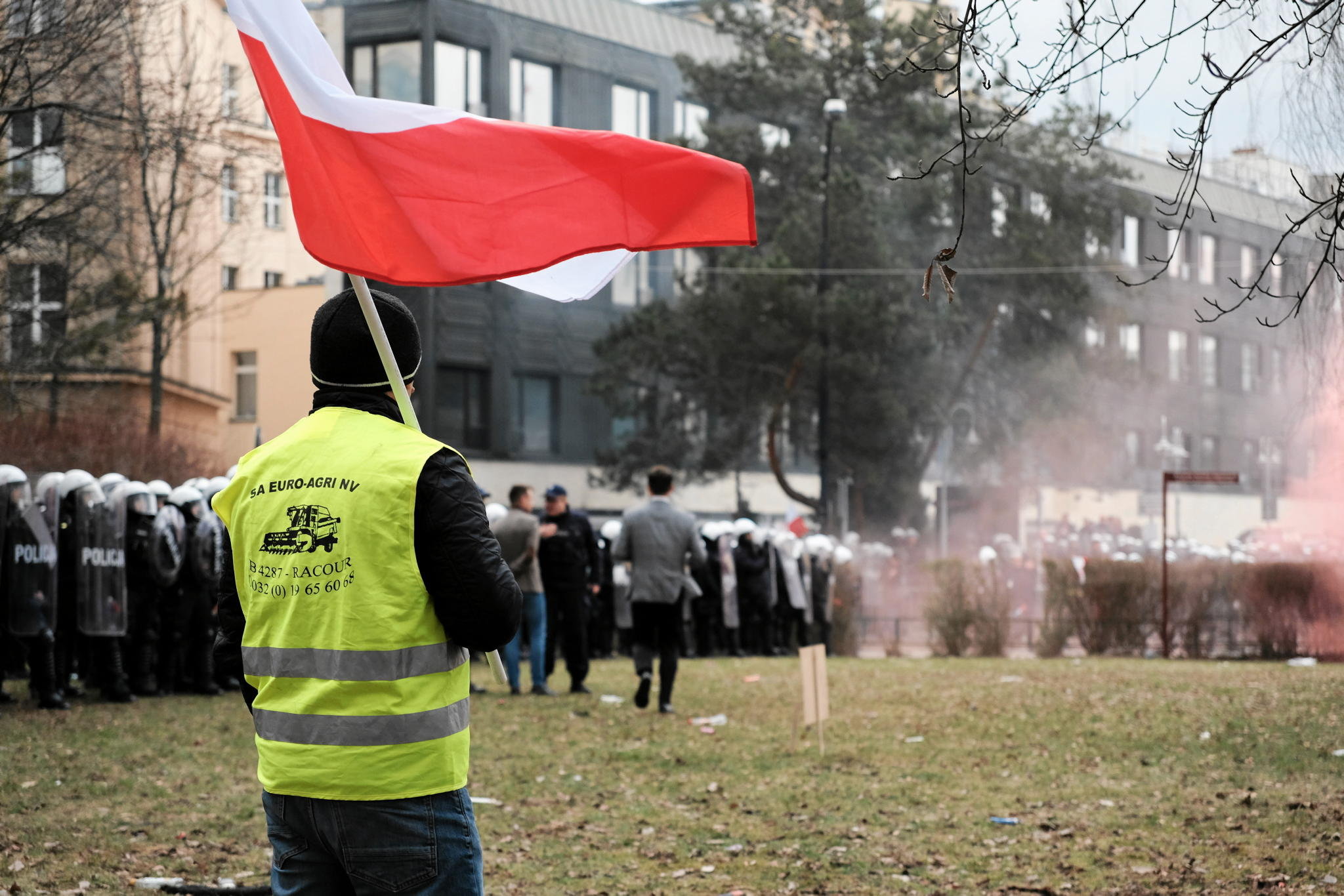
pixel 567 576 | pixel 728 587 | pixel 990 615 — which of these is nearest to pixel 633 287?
pixel 728 587

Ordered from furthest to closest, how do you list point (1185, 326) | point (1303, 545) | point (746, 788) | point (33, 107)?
point (1185, 326) → point (1303, 545) → point (33, 107) → point (746, 788)

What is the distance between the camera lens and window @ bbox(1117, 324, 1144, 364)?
41.9 metres

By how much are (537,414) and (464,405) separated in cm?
257

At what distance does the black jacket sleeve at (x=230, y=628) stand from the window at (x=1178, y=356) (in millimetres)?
50045

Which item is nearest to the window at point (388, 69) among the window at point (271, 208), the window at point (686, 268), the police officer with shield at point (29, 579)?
the window at point (686, 268)

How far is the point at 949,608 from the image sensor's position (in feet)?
69.5

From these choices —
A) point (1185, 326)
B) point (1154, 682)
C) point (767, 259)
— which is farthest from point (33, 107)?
point (1185, 326)

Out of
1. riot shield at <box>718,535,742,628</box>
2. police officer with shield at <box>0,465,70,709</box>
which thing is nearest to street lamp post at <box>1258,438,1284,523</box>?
riot shield at <box>718,535,742,628</box>

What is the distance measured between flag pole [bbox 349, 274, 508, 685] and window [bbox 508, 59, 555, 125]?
3634 cm

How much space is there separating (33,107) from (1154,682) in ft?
36.6

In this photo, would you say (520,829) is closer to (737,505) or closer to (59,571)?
(59,571)

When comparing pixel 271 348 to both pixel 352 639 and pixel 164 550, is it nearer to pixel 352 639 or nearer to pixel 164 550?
pixel 164 550

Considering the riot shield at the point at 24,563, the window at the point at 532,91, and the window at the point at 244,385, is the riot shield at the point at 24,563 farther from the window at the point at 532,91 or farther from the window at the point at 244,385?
the window at the point at 244,385

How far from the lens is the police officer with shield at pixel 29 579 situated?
12.2 m
